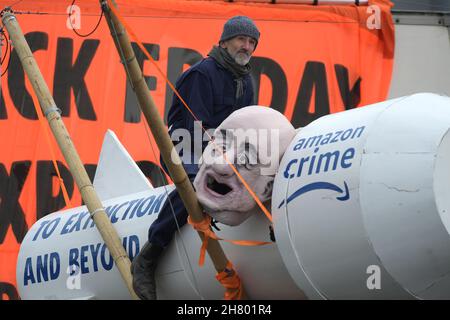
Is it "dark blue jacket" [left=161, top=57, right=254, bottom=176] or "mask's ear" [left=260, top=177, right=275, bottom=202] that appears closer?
"mask's ear" [left=260, top=177, right=275, bottom=202]

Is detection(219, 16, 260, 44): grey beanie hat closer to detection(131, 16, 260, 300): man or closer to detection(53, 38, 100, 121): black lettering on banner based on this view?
detection(131, 16, 260, 300): man

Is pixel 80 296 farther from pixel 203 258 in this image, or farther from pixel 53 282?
pixel 203 258

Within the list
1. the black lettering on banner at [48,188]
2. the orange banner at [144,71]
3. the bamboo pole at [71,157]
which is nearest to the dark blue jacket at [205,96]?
the bamboo pole at [71,157]

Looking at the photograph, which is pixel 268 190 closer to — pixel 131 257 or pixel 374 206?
pixel 374 206

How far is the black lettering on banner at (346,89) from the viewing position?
11.0 m

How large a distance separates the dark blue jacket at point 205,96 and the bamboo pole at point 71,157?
2.24ft

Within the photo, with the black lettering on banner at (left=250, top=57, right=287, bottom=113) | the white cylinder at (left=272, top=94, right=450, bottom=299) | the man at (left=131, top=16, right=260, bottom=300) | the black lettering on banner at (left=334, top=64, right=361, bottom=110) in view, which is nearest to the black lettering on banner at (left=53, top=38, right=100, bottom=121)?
the black lettering on banner at (left=250, top=57, right=287, bottom=113)

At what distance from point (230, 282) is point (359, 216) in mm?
1030

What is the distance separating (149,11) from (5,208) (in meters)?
2.75

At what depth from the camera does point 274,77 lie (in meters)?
10.8

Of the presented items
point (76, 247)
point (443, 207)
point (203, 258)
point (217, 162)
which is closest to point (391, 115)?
point (443, 207)

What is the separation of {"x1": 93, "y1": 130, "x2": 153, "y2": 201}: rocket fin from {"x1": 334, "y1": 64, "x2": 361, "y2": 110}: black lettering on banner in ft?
15.3

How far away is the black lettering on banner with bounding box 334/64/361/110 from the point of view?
10984 millimetres

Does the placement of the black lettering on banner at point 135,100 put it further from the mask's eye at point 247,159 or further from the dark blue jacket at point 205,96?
the mask's eye at point 247,159
